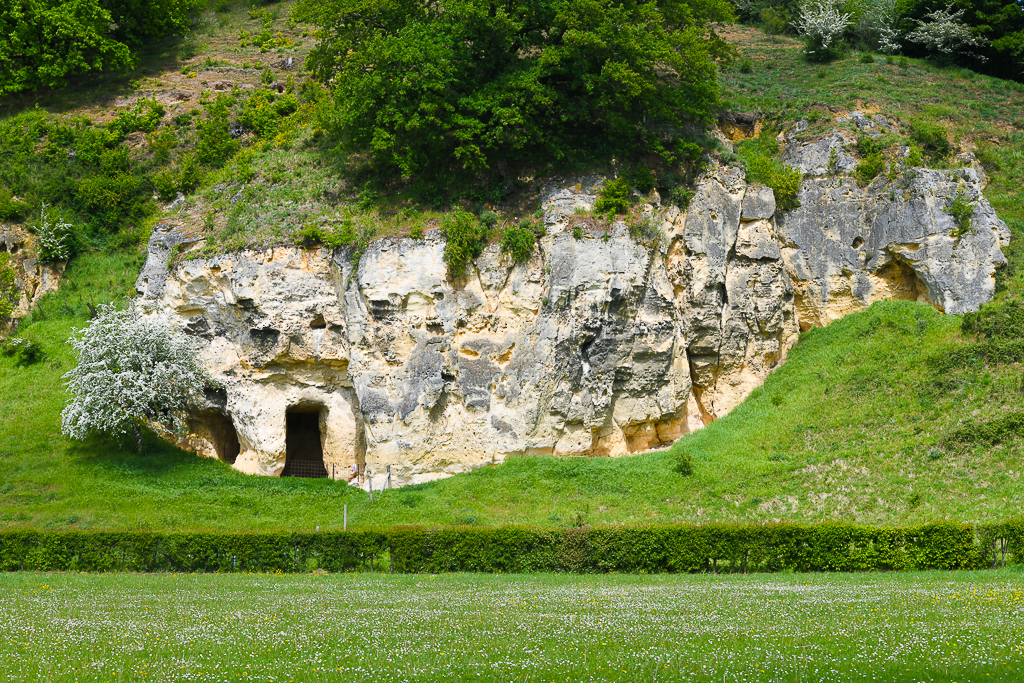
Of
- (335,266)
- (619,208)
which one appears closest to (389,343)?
(335,266)

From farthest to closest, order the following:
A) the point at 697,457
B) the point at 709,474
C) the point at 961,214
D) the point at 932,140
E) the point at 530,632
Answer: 1. the point at 932,140
2. the point at 961,214
3. the point at 697,457
4. the point at 709,474
5. the point at 530,632

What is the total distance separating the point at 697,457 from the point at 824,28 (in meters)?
30.7

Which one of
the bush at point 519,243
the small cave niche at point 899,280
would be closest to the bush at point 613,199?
the bush at point 519,243

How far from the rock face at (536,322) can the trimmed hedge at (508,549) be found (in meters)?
9.21

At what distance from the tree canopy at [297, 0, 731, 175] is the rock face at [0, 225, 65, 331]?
1595 cm

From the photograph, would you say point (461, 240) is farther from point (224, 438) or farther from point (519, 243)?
point (224, 438)

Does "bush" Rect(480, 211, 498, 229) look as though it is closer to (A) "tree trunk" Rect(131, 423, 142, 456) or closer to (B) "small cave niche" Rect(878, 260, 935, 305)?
(A) "tree trunk" Rect(131, 423, 142, 456)

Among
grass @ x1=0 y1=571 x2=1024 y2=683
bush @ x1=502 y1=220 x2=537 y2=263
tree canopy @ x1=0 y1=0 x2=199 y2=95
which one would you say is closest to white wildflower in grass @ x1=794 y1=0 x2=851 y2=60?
bush @ x1=502 y1=220 x2=537 y2=263

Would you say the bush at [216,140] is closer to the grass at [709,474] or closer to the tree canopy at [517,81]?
the tree canopy at [517,81]

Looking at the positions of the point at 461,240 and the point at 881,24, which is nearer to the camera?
the point at 461,240

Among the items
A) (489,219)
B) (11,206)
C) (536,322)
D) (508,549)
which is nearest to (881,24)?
(489,219)

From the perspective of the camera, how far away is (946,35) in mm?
45844

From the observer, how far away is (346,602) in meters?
14.9

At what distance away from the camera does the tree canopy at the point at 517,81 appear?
32.1m
